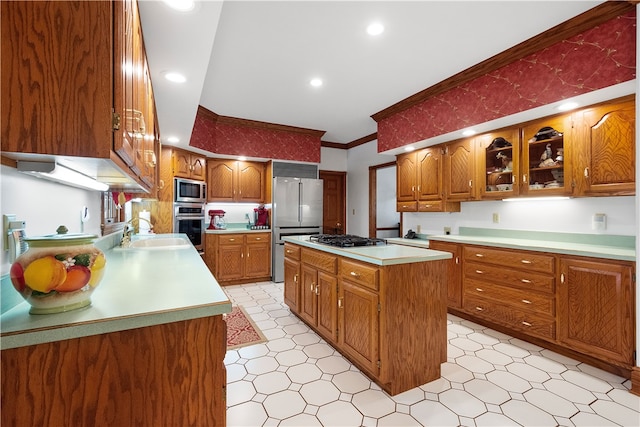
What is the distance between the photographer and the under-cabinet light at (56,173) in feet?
3.14

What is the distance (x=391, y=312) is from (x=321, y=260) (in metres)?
0.85

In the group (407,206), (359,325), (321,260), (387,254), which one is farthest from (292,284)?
(407,206)

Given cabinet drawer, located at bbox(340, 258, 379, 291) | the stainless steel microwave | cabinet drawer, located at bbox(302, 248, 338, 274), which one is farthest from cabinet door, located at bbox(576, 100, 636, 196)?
the stainless steel microwave

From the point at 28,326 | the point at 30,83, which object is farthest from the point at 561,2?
the point at 28,326

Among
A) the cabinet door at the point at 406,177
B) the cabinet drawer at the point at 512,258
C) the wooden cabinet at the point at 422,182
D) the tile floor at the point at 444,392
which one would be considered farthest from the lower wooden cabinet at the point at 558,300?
the cabinet door at the point at 406,177

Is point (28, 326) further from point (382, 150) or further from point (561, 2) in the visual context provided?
point (382, 150)

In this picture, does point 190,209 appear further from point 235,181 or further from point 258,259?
point 258,259

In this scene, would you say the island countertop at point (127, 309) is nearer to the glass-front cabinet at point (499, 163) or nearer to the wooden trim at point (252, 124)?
the glass-front cabinet at point (499, 163)

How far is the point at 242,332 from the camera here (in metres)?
2.82

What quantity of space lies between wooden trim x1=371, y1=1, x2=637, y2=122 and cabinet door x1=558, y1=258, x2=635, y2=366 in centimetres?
173

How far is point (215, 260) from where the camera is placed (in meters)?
4.55

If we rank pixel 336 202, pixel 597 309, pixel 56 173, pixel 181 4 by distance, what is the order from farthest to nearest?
1. pixel 336 202
2. pixel 597 309
3. pixel 181 4
4. pixel 56 173

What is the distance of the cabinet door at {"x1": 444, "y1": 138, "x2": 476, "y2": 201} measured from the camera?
3.29 m

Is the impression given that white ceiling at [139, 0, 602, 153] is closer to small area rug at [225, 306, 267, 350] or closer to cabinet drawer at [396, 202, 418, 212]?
cabinet drawer at [396, 202, 418, 212]
